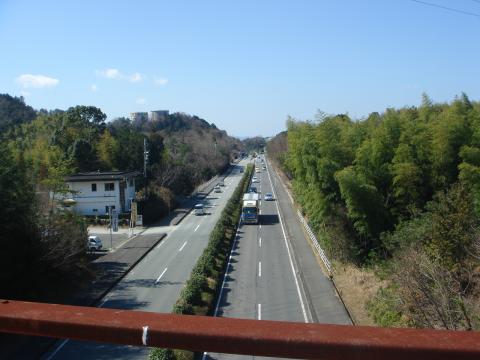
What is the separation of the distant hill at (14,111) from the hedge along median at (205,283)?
34.1m

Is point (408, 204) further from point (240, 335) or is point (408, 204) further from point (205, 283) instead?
point (240, 335)

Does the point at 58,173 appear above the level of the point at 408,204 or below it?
above

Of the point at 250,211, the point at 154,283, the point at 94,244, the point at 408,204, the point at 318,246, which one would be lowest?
the point at 154,283

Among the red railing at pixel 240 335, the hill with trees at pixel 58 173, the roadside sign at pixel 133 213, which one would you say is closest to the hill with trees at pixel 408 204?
the red railing at pixel 240 335

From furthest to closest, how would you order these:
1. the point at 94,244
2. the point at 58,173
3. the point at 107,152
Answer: the point at 107,152 → the point at 94,244 → the point at 58,173

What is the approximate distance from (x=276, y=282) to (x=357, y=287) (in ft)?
10.8

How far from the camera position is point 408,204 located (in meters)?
14.3

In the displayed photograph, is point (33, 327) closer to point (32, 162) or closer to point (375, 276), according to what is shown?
point (375, 276)

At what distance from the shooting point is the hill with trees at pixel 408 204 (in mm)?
9219

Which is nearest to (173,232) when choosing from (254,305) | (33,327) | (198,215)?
(198,215)

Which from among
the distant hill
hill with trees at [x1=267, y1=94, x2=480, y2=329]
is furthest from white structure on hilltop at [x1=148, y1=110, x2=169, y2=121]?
hill with trees at [x1=267, y1=94, x2=480, y2=329]

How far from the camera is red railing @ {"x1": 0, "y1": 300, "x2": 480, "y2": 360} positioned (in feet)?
3.29

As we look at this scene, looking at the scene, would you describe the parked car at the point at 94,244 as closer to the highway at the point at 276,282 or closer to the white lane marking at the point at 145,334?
the highway at the point at 276,282

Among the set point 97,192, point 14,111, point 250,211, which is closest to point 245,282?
point 250,211
